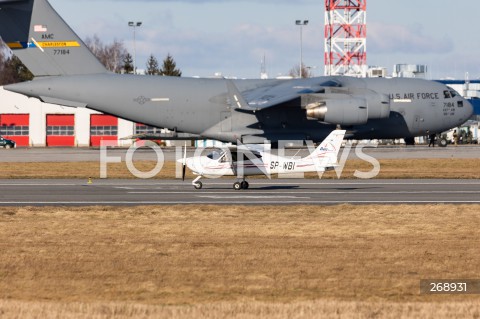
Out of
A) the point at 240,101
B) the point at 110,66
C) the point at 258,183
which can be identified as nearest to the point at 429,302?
the point at 258,183

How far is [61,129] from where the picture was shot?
302 ft

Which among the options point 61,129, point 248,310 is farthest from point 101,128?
point 248,310

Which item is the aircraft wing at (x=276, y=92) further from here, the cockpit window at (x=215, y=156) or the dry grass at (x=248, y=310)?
the dry grass at (x=248, y=310)

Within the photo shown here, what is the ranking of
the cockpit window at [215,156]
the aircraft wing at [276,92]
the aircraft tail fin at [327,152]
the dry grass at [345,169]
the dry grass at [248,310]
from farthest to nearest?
the aircraft wing at [276,92], the dry grass at [345,169], the cockpit window at [215,156], the aircraft tail fin at [327,152], the dry grass at [248,310]

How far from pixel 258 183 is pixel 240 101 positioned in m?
8.46

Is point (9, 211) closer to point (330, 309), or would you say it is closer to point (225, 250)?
point (225, 250)

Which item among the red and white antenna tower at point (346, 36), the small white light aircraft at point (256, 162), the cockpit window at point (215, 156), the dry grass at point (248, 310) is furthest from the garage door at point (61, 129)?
the dry grass at point (248, 310)

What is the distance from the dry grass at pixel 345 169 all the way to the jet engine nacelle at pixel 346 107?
2.30m

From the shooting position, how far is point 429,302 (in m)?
13.8

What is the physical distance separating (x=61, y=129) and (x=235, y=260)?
251 ft

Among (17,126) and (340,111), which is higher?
(340,111)

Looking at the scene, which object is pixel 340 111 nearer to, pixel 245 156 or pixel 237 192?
pixel 245 156

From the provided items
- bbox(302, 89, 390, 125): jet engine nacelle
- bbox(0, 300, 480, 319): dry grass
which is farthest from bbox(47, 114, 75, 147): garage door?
Answer: bbox(0, 300, 480, 319): dry grass

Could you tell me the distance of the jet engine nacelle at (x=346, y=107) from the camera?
47156 mm
